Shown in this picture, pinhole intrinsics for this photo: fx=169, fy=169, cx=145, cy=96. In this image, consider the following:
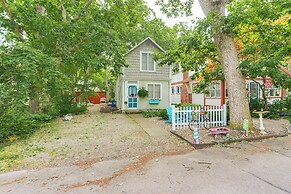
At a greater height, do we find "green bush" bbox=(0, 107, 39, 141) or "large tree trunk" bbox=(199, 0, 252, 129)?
"large tree trunk" bbox=(199, 0, 252, 129)

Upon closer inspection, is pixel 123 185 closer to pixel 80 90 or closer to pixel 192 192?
pixel 192 192

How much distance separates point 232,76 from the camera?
6.18 meters

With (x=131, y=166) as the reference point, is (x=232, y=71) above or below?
above

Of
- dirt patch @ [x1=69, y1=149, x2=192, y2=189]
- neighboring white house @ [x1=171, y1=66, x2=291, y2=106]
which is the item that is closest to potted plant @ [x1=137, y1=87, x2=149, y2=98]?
neighboring white house @ [x1=171, y1=66, x2=291, y2=106]

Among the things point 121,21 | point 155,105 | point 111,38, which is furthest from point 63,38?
point 155,105

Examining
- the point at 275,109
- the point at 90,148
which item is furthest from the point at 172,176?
the point at 275,109

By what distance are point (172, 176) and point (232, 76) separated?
15.0ft

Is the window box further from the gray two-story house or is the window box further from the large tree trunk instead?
the large tree trunk

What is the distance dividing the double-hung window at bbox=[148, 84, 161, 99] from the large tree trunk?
819 cm

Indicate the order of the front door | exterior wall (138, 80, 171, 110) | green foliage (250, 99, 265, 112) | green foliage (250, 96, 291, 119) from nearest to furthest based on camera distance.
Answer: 1. green foliage (250, 96, 291, 119)
2. green foliage (250, 99, 265, 112)
3. exterior wall (138, 80, 171, 110)
4. the front door

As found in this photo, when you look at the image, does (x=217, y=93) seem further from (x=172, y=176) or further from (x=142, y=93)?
(x=172, y=176)

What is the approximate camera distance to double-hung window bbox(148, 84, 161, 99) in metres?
14.2

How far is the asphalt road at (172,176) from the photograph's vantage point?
2.85 m

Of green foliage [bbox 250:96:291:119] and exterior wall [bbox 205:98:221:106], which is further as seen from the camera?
exterior wall [bbox 205:98:221:106]
